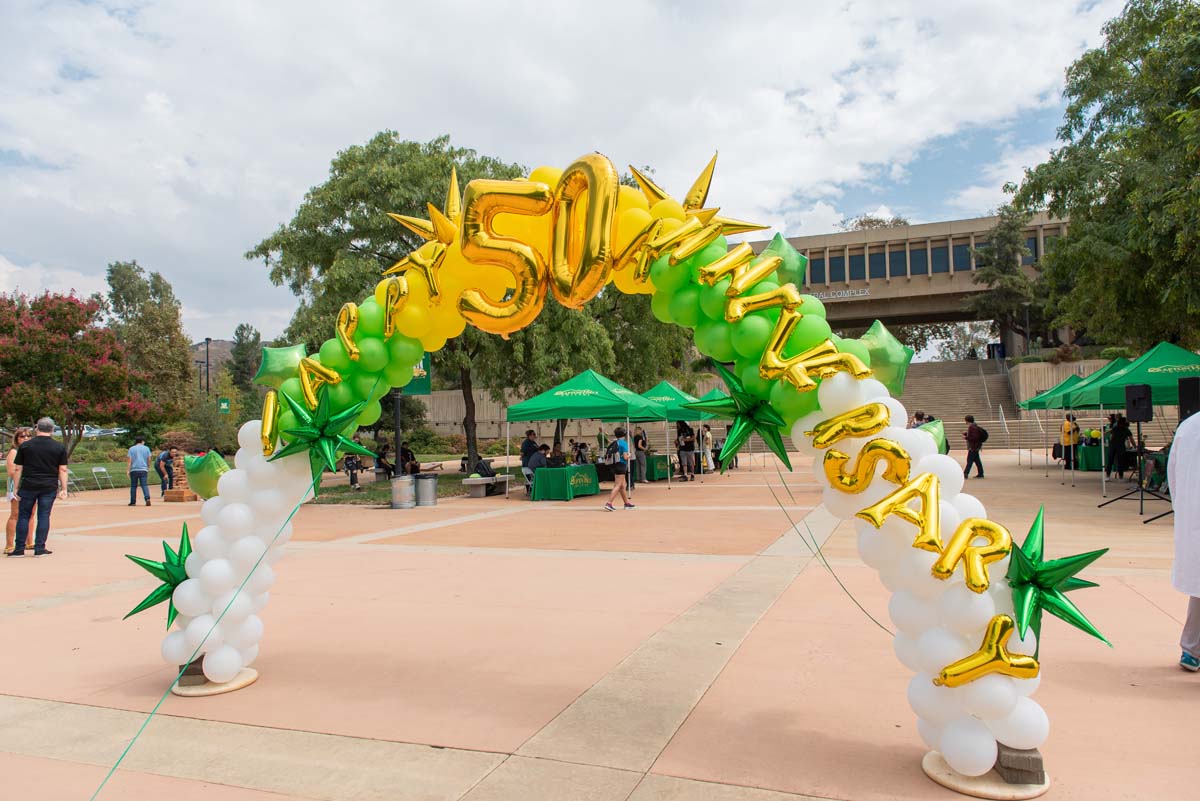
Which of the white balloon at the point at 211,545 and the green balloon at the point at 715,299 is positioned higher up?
the green balloon at the point at 715,299

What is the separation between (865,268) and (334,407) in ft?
189

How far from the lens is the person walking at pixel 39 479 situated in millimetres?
9680

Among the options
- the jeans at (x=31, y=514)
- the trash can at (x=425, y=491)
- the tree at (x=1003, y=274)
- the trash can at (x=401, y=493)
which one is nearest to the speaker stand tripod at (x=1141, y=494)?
the trash can at (x=425, y=491)

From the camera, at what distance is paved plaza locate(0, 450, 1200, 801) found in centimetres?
348

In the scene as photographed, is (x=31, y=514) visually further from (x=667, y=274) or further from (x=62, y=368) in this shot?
(x=62, y=368)

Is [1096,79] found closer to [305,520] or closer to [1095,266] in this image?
[1095,266]

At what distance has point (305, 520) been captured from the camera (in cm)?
1399

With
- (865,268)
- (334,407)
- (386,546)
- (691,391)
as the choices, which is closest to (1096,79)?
(691,391)

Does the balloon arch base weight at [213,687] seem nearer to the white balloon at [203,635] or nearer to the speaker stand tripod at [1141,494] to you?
the white balloon at [203,635]

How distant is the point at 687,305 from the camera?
413 centimetres

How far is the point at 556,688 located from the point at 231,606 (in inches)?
83.5

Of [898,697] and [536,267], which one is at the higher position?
[536,267]

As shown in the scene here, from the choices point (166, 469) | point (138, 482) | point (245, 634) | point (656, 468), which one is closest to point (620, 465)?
point (656, 468)

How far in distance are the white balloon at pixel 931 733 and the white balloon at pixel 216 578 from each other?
4.02 metres
